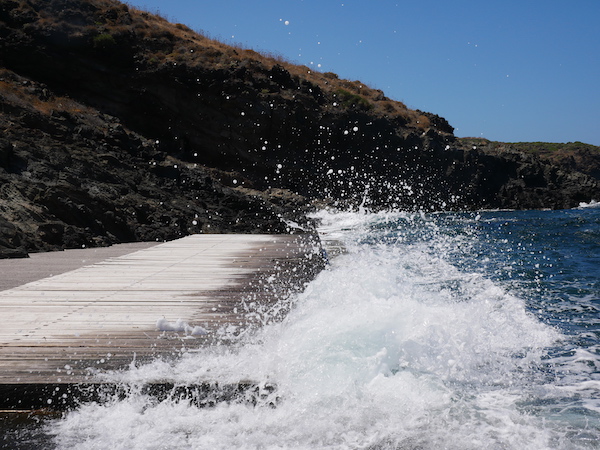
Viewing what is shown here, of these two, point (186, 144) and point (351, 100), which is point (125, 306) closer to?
point (186, 144)

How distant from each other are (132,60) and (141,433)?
3179cm

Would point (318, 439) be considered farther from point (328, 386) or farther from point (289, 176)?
point (289, 176)

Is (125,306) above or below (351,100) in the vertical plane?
below

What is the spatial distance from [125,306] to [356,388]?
2.48 metres

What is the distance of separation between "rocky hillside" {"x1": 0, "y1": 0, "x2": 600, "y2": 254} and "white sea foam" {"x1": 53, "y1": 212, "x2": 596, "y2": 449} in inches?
235

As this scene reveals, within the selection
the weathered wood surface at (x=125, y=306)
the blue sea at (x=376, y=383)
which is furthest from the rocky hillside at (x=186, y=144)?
the blue sea at (x=376, y=383)

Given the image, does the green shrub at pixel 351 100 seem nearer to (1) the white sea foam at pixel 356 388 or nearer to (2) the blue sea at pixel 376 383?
(2) the blue sea at pixel 376 383

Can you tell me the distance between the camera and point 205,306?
4.94 m

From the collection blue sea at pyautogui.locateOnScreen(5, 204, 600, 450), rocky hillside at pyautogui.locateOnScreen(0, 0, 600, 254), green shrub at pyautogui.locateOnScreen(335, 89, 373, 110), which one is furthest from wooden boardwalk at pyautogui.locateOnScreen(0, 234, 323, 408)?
green shrub at pyautogui.locateOnScreen(335, 89, 373, 110)

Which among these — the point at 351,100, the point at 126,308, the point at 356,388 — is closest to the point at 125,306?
the point at 126,308

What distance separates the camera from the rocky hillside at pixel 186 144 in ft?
38.7

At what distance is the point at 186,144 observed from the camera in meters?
31.4

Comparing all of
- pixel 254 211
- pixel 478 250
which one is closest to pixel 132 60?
pixel 254 211

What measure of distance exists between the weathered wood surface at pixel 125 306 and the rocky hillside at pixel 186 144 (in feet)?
9.50
